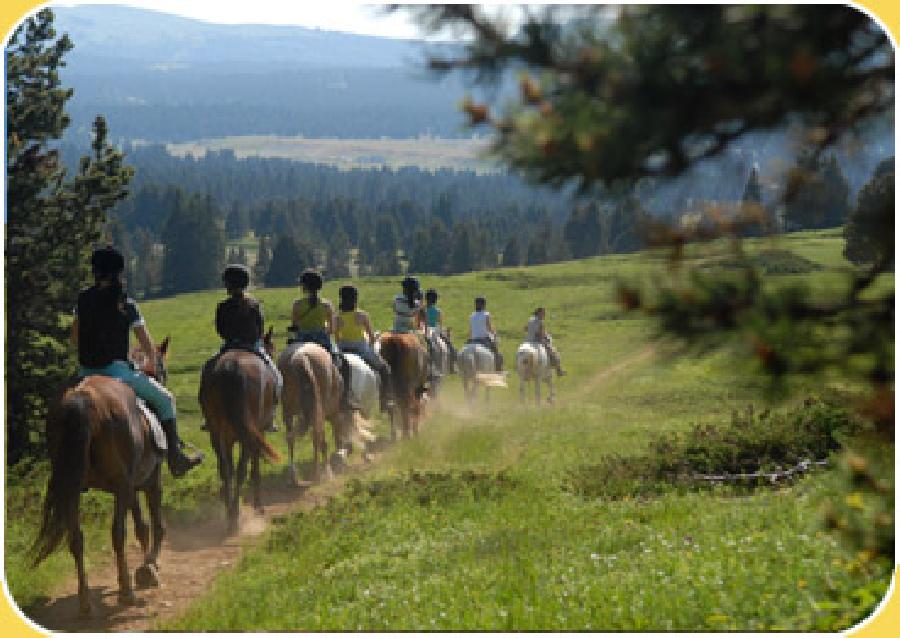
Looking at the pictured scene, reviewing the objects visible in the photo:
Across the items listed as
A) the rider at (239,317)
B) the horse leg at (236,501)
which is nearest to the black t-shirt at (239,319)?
the rider at (239,317)

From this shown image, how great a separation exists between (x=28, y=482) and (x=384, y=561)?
295 inches

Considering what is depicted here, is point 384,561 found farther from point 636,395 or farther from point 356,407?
point 636,395

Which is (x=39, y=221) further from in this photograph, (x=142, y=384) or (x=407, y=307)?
(x=407, y=307)

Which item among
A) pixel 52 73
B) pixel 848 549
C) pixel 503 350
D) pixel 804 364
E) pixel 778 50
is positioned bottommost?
pixel 503 350

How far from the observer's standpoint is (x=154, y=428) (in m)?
14.3

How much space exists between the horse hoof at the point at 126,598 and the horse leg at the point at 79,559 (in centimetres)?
66

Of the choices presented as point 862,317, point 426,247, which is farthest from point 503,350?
point 426,247

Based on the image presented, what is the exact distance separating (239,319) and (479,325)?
51.1 feet

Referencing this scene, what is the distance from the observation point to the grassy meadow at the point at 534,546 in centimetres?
1005

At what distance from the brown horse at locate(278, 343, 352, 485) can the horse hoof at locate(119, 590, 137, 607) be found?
6.69 meters

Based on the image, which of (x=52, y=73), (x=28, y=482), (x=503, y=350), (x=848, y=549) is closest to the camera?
(x=848, y=549)

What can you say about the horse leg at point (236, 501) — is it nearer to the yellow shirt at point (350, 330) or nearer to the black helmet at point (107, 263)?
the black helmet at point (107, 263)

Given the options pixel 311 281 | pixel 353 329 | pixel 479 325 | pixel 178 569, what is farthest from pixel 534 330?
pixel 178 569

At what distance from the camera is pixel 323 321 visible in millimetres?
20922
